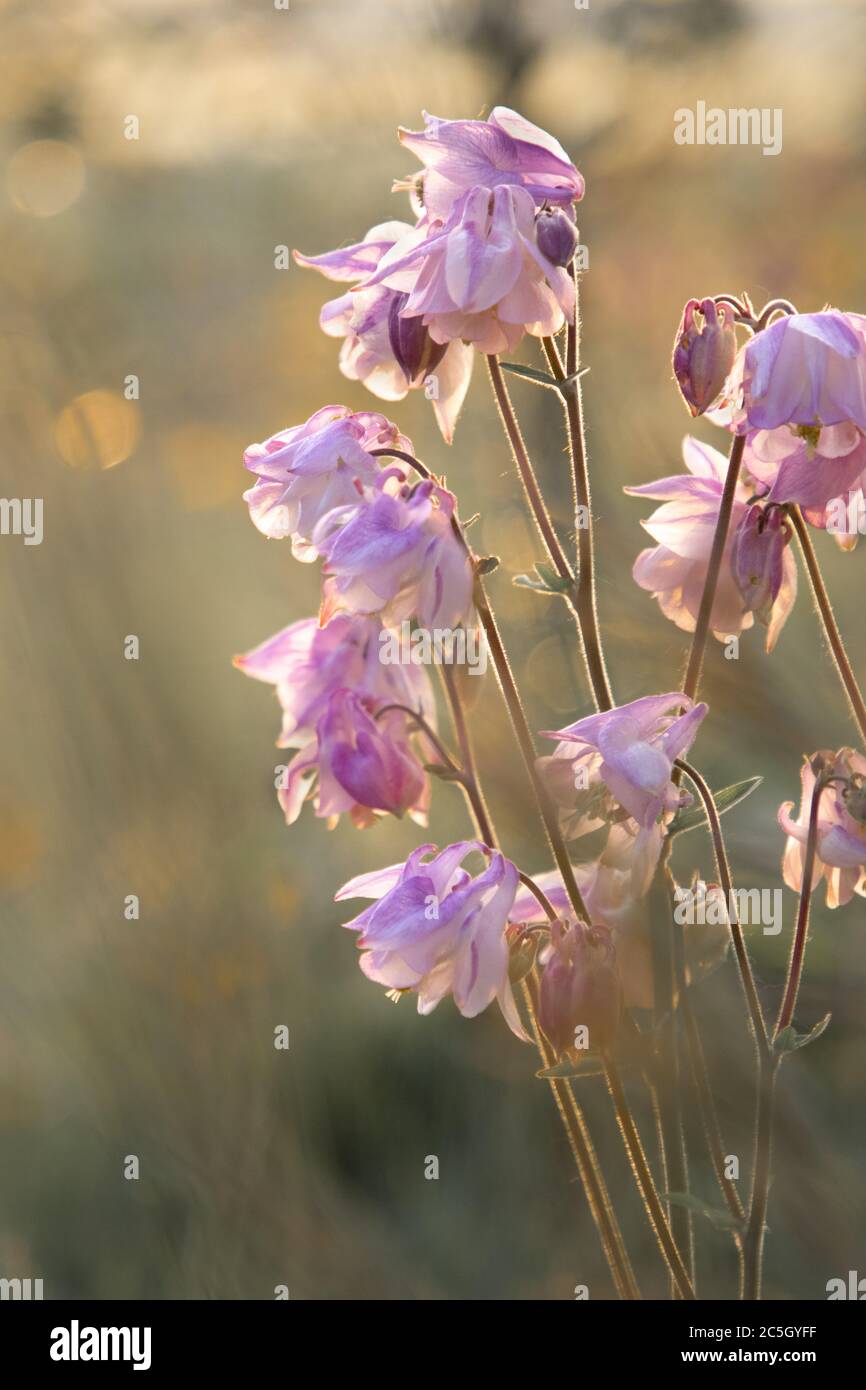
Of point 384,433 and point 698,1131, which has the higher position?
point 384,433

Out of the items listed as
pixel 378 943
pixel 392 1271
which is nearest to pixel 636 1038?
pixel 378 943

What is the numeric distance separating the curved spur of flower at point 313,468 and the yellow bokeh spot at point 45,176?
111 centimetres

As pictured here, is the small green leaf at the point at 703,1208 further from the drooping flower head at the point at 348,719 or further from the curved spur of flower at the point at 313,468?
the curved spur of flower at the point at 313,468

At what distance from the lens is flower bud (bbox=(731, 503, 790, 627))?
0.51 meters

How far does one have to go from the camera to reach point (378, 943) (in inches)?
18.4

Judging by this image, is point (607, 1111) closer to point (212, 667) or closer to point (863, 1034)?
point (863, 1034)

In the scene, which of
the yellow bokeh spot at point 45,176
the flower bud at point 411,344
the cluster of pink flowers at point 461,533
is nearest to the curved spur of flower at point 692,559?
the cluster of pink flowers at point 461,533

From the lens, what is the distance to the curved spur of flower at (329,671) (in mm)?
558

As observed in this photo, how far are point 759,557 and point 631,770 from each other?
0.40ft

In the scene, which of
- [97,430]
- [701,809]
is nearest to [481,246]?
[701,809]

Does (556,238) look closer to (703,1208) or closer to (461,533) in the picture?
→ (461,533)

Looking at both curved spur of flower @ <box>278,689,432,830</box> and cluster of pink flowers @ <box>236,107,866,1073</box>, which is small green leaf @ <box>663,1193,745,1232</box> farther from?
curved spur of flower @ <box>278,689,432,830</box>
